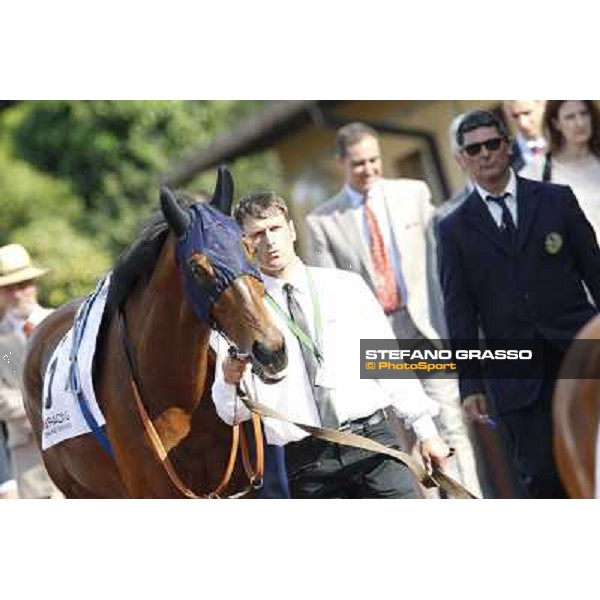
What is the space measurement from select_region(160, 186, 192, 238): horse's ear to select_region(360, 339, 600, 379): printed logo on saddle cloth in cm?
90

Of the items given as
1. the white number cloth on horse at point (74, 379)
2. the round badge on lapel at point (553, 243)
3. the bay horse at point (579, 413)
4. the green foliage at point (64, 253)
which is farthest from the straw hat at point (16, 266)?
the bay horse at point (579, 413)

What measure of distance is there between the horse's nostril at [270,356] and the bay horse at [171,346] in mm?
29

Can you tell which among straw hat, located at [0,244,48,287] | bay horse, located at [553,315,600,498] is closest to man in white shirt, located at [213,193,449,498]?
bay horse, located at [553,315,600,498]

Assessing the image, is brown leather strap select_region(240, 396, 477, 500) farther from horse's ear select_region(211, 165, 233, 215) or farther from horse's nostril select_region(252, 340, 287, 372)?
horse's ear select_region(211, 165, 233, 215)

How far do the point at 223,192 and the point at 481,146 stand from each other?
A: 105 centimetres

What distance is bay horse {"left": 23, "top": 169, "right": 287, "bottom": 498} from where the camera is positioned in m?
5.05

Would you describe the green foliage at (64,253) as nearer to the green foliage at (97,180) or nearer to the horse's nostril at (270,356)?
the green foliage at (97,180)

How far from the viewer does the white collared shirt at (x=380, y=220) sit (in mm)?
5605

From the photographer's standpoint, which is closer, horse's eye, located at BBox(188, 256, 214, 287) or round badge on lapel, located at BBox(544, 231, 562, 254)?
horse's eye, located at BBox(188, 256, 214, 287)
